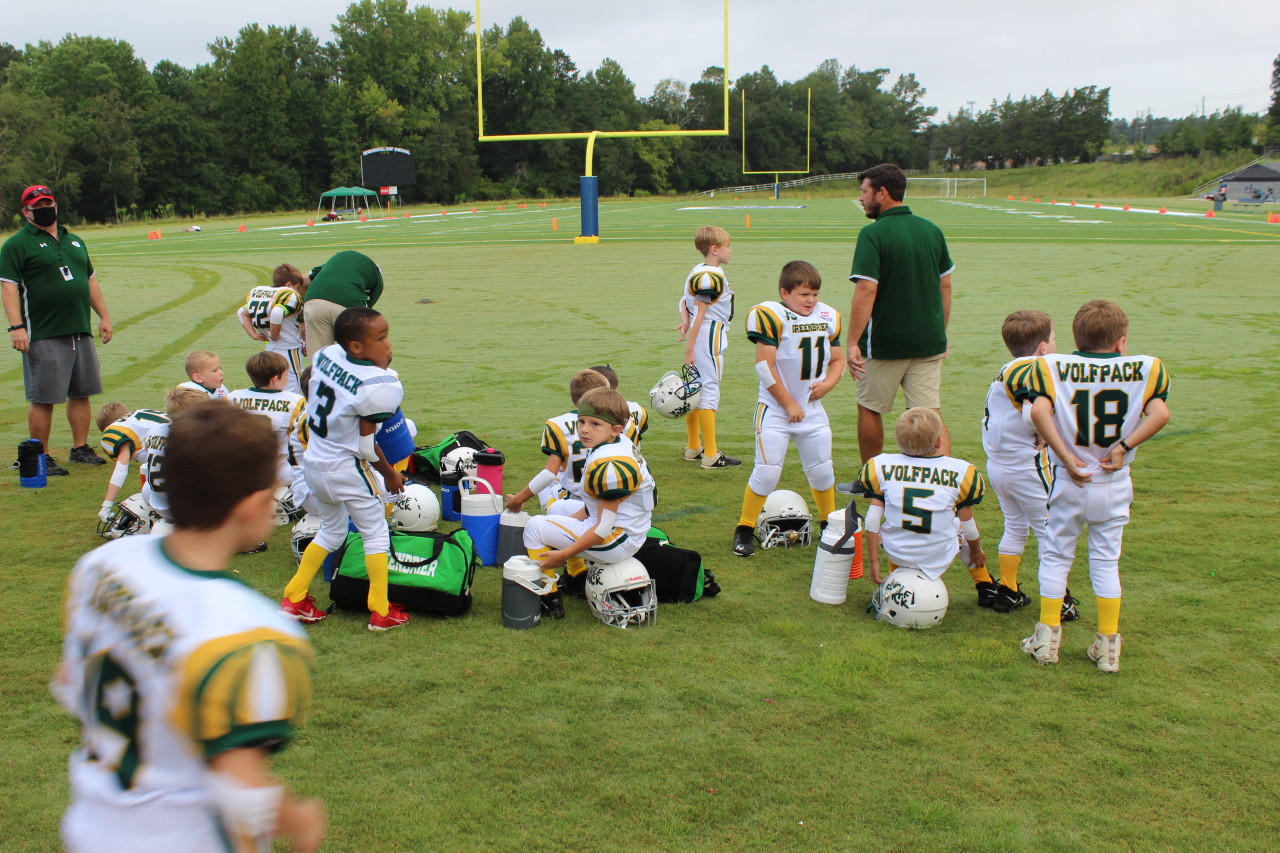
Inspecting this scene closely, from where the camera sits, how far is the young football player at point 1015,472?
4918 mm

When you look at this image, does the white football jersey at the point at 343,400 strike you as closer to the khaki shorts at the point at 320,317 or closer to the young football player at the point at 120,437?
the young football player at the point at 120,437

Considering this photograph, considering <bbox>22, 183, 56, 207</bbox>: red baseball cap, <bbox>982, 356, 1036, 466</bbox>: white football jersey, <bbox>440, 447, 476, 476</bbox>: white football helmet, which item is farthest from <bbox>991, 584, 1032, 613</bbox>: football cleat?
<bbox>22, 183, 56, 207</bbox>: red baseball cap

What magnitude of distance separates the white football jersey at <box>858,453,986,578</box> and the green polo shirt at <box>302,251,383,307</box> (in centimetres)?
433

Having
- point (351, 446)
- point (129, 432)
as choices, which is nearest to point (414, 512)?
point (351, 446)

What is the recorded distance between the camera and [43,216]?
24.2 ft

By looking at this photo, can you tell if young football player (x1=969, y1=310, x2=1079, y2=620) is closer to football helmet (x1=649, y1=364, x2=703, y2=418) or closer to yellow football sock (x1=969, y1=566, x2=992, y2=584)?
yellow football sock (x1=969, y1=566, x2=992, y2=584)

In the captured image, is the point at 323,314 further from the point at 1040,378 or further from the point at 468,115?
the point at 468,115

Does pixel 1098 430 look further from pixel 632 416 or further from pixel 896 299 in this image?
pixel 632 416

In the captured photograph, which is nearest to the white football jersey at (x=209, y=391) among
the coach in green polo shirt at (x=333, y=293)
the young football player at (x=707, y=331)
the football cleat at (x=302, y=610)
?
the coach in green polo shirt at (x=333, y=293)

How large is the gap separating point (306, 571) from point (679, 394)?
379 centimetres

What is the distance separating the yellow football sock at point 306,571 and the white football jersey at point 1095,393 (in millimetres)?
3645

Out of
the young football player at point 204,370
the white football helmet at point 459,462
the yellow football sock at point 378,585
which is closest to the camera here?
the yellow football sock at point 378,585

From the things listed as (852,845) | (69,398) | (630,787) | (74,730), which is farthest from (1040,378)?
(69,398)

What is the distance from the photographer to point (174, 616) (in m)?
1.74
